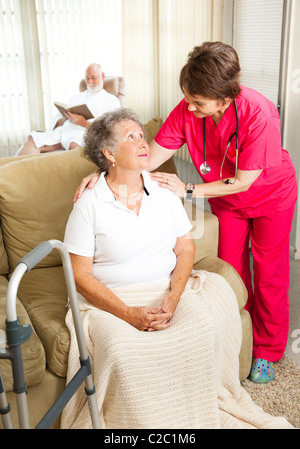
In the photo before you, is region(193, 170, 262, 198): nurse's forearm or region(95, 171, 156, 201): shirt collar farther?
region(193, 170, 262, 198): nurse's forearm

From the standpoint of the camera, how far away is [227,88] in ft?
5.76

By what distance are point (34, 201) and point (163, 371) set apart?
86 centimetres

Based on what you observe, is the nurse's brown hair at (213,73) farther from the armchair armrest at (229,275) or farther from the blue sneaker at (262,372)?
the blue sneaker at (262,372)

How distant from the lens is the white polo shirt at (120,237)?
68.6 inches

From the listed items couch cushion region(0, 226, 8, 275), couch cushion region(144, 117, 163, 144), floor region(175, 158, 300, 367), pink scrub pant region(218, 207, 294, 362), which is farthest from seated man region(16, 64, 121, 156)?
pink scrub pant region(218, 207, 294, 362)

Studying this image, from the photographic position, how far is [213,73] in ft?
5.66

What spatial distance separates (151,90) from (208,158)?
9.58 ft

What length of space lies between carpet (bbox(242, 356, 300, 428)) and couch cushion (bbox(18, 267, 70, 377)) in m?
0.74

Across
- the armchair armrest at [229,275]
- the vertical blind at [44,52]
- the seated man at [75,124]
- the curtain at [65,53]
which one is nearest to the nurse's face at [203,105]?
the armchair armrest at [229,275]

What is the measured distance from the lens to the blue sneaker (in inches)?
80.3

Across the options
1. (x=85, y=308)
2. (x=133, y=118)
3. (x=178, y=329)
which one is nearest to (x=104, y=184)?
(x=133, y=118)

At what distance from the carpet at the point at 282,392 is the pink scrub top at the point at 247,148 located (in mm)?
617

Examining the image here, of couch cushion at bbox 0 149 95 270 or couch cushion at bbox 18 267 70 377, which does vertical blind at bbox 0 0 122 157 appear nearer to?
couch cushion at bbox 0 149 95 270
